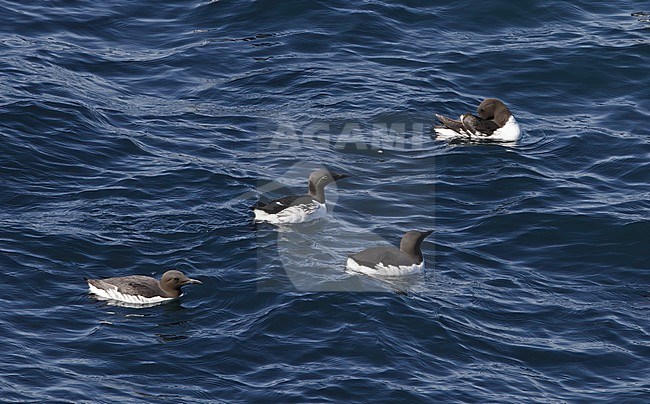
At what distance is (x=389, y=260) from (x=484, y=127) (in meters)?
6.12

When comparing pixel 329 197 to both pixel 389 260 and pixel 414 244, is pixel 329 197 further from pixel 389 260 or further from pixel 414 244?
pixel 389 260

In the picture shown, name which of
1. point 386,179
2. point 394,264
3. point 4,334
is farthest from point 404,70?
point 4,334

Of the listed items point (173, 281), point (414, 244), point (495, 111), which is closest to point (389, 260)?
point (414, 244)

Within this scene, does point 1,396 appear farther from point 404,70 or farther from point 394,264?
point 404,70

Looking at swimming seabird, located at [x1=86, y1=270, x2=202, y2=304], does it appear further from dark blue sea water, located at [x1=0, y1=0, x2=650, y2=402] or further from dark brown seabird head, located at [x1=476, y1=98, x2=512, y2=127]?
dark brown seabird head, located at [x1=476, y1=98, x2=512, y2=127]

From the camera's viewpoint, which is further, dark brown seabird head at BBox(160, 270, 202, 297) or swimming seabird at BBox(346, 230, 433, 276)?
swimming seabird at BBox(346, 230, 433, 276)

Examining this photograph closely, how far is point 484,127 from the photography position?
78.1ft

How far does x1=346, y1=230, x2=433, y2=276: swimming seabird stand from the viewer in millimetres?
18531

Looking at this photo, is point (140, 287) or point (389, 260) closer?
point (140, 287)

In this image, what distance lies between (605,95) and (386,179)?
20.7 ft

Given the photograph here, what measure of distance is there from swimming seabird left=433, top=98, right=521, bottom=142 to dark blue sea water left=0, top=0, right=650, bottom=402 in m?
0.27

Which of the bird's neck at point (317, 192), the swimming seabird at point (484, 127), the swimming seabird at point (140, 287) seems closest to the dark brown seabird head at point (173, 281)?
the swimming seabird at point (140, 287)

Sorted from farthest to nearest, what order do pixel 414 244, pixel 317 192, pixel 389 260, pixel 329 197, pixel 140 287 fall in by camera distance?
pixel 329 197, pixel 317 192, pixel 414 244, pixel 389 260, pixel 140 287

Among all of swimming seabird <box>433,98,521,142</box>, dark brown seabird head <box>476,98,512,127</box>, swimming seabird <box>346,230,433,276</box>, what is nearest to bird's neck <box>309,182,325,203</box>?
swimming seabird <box>346,230,433,276</box>
